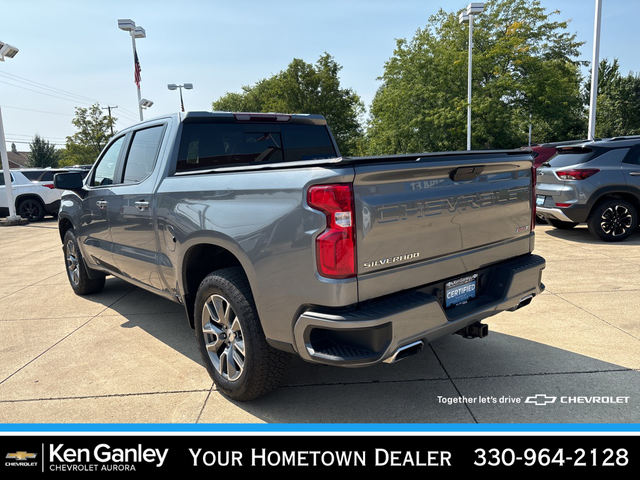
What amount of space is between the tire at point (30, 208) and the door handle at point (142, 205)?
14.5 metres

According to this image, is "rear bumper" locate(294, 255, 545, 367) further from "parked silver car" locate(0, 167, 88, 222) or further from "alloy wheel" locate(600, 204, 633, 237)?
"parked silver car" locate(0, 167, 88, 222)

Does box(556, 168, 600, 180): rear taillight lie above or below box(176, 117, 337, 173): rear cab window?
below

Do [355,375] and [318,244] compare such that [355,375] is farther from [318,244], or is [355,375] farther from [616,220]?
[616,220]

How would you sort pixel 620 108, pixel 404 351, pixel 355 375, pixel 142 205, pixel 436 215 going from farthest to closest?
pixel 620 108 → pixel 142 205 → pixel 355 375 → pixel 436 215 → pixel 404 351

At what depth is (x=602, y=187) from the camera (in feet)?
26.7

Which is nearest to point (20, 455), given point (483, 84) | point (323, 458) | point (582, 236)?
point (323, 458)

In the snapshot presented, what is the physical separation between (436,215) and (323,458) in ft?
4.92

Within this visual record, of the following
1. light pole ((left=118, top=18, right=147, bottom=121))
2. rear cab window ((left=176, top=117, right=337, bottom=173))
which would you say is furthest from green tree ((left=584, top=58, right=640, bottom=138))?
rear cab window ((left=176, top=117, right=337, bottom=173))

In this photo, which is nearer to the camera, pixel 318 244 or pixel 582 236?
pixel 318 244

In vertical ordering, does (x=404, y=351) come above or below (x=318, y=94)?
below

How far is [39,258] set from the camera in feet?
30.9

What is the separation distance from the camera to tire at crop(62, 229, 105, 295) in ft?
19.4

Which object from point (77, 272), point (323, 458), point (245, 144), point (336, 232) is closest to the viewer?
point (336, 232)

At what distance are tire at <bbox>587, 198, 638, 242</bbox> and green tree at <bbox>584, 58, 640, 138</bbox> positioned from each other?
128 ft
